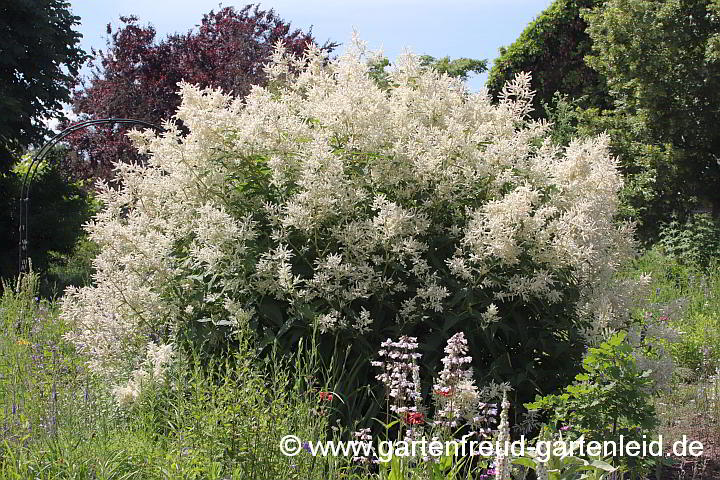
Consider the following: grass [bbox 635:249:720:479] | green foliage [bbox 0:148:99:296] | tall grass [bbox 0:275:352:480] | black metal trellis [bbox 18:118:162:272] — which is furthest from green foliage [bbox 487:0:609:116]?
tall grass [bbox 0:275:352:480]

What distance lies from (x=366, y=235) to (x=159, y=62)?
49.9 feet

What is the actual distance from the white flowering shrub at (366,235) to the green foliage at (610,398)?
2.28ft

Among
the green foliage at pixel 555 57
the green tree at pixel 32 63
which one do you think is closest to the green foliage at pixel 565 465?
the green tree at pixel 32 63

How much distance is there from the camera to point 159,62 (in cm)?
1777

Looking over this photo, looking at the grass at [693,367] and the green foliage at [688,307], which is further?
the green foliage at [688,307]

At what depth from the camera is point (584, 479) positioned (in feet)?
9.69

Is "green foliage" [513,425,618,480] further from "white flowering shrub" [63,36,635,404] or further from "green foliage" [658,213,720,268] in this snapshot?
"green foliage" [658,213,720,268]

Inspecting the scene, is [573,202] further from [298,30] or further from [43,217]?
[298,30]

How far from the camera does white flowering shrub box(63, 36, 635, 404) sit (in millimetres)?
4070

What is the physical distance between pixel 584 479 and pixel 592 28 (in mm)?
12936

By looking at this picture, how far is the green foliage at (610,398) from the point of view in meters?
3.33

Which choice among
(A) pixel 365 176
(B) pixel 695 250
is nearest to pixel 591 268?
(A) pixel 365 176

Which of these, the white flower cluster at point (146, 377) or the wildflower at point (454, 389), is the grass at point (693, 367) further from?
the white flower cluster at point (146, 377)

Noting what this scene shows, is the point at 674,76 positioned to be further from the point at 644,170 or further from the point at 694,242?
the point at 694,242
